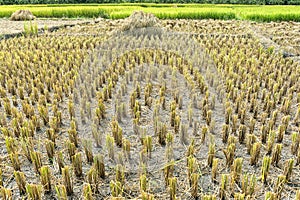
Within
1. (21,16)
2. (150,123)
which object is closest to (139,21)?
(150,123)

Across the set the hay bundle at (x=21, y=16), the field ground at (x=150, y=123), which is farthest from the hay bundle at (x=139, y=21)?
the hay bundle at (x=21, y=16)

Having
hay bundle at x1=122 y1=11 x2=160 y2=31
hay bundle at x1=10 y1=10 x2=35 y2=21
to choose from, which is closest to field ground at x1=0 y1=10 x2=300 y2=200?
hay bundle at x1=122 y1=11 x2=160 y2=31

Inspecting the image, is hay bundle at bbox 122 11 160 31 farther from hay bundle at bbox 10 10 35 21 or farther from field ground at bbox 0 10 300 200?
hay bundle at bbox 10 10 35 21

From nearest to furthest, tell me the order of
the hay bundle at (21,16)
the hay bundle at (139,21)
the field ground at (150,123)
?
the field ground at (150,123) < the hay bundle at (139,21) < the hay bundle at (21,16)

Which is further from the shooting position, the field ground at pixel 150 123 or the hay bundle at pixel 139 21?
the hay bundle at pixel 139 21

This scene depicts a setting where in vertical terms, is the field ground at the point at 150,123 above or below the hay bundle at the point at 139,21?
below

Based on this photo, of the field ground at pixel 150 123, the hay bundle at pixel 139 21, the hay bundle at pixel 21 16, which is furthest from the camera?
the hay bundle at pixel 21 16

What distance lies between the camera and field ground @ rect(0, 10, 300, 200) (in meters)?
2.36

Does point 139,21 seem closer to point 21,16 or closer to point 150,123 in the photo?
point 150,123

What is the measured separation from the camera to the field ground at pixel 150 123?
2.36 m

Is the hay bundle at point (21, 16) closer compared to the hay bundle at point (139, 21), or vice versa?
the hay bundle at point (139, 21)

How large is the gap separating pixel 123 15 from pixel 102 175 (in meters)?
11.7

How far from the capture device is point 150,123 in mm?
3396

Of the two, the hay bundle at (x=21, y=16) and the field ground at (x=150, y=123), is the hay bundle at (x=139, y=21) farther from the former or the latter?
the hay bundle at (x=21, y=16)
